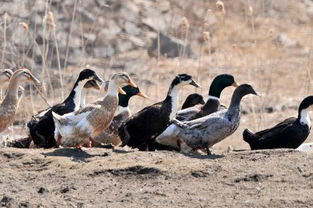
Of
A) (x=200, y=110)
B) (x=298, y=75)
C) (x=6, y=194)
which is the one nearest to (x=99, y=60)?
(x=298, y=75)

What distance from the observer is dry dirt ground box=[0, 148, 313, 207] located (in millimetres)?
10453

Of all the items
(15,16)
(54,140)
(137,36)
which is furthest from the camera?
(137,36)

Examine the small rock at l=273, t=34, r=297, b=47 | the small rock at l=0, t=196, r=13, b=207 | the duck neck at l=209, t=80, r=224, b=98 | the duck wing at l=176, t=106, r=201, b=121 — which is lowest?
the small rock at l=0, t=196, r=13, b=207

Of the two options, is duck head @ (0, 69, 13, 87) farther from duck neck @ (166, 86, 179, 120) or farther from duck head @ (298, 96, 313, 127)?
duck head @ (298, 96, 313, 127)

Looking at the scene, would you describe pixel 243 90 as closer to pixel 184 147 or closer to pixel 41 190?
pixel 184 147

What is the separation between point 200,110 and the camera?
556 inches

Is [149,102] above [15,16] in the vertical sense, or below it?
below

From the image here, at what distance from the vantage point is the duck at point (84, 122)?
12.6 meters

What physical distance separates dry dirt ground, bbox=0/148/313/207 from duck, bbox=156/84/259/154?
379 millimetres

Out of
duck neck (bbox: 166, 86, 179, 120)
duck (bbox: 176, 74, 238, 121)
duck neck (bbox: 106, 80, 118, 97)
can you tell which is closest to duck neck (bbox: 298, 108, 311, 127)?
duck (bbox: 176, 74, 238, 121)

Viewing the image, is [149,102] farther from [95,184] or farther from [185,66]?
[95,184]

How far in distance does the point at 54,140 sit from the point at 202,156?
213cm

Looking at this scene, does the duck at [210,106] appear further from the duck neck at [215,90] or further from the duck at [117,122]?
the duck at [117,122]

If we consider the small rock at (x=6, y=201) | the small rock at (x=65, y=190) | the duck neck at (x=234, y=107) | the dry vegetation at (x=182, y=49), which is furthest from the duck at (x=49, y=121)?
the small rock at (x=6, y=201)
